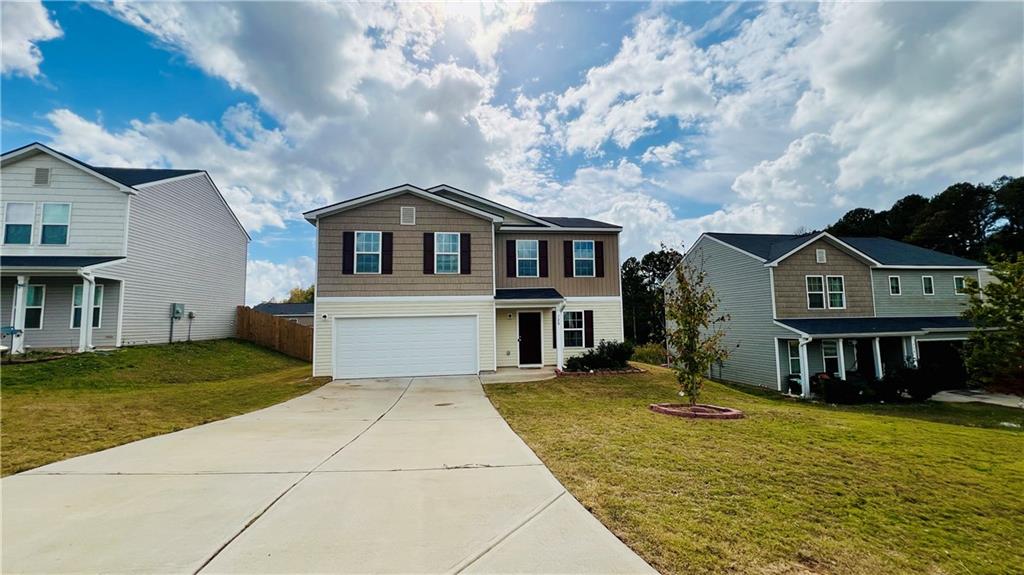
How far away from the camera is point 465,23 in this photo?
13266mm

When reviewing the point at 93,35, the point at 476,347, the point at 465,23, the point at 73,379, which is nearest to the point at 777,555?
the point at 476,347

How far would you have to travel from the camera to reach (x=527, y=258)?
17.1m

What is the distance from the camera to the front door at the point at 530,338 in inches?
650

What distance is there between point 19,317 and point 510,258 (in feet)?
54.9

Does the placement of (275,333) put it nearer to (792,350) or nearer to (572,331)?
(572,331)

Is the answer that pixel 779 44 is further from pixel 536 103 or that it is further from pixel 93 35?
pixel 93 35

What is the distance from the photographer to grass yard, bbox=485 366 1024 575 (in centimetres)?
299

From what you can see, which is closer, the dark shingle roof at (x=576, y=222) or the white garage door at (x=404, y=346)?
the white garage door at (x=404, y=346)

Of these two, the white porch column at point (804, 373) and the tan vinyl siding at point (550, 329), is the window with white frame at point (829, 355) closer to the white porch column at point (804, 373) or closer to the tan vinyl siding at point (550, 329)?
the white porch column at point (804, 373)

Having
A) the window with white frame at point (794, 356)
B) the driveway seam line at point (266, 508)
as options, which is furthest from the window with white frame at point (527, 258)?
the window with white frame at point (794, 356)

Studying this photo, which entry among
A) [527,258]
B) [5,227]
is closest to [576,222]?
[527,258]

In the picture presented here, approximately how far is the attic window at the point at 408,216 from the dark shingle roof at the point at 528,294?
415 cm

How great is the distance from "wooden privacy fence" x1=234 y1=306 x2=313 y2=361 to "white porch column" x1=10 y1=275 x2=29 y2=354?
900 centimetres

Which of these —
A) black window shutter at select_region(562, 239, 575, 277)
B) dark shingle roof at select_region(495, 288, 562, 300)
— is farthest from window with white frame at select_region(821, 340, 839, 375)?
dark shingle roof at select_region(495, 288, 562, 300)
